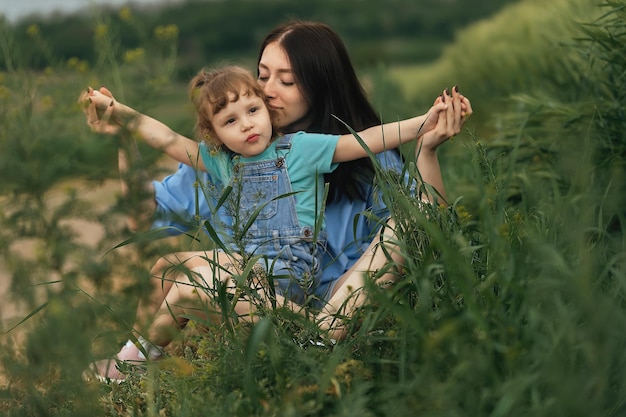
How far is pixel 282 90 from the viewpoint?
3.08 metres

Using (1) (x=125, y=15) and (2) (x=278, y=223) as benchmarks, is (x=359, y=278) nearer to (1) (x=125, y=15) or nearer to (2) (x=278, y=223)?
(2) (x=278, y=223)

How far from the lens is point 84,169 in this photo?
1907 millimetres

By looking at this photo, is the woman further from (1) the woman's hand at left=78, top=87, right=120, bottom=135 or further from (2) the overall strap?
(2) the overall strap

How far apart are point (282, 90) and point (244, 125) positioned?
1.03ft

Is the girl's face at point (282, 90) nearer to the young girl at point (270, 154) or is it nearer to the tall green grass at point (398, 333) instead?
the young girl at point (270, 154)

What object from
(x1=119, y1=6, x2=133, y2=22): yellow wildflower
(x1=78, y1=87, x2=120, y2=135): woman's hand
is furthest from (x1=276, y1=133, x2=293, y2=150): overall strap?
(x1=119, y1=6, x2=133, y2=22): yellow wildflower

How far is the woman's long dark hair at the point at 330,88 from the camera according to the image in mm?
3090

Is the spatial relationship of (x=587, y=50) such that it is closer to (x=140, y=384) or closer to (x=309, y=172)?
(x=309, y=172)

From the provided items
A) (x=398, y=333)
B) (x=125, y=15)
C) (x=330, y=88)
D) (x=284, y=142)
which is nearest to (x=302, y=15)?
(x=125, y=15)

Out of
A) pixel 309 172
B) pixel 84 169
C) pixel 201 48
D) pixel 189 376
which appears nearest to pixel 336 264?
pixel 309 172

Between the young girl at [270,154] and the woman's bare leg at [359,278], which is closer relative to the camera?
the woman's bare leg at [359,278]

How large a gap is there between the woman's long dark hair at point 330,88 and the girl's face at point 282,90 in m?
0.02

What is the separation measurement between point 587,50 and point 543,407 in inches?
83.2

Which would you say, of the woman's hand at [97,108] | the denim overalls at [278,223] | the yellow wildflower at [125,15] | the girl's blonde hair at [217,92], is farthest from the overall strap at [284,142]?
the yellow wildflower at [125,15]
